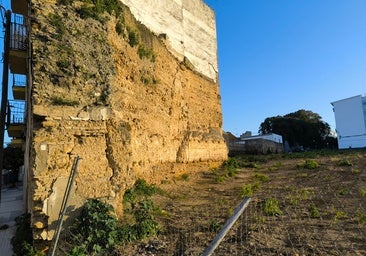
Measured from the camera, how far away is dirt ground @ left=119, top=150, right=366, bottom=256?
4.70 meters

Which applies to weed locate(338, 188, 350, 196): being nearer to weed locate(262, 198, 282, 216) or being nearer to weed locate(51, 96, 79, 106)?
weed locate(262, 198, 282, 216)

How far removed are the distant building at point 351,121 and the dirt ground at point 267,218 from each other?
126 feet

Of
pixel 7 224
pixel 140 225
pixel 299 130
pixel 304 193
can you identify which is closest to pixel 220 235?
pixel 140 225

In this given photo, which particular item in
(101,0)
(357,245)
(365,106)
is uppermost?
(365,106)

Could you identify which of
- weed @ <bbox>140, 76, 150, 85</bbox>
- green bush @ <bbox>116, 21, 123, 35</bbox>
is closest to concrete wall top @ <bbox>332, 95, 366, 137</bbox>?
weed @ <bbox>140, 76, 150, 85</bbox>

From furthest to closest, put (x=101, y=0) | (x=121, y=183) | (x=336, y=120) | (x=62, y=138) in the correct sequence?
(x=336, y=120) → (x=101, y=0) → (x=121, y=183) → (x=62, y=138)

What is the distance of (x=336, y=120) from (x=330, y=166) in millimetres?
38082

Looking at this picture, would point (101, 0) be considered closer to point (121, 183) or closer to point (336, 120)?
point (121, 183)

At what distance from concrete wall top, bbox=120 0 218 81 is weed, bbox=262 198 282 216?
6.82 meters

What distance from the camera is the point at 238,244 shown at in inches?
190

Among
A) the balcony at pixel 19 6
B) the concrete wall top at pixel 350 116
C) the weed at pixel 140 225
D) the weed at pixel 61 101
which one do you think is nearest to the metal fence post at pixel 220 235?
the weed at pixel 140 225

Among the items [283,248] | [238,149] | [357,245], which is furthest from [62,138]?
[238,149]

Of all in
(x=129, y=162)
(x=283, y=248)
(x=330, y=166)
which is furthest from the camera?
(x=330, y=166)

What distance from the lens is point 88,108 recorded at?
5973 mm
